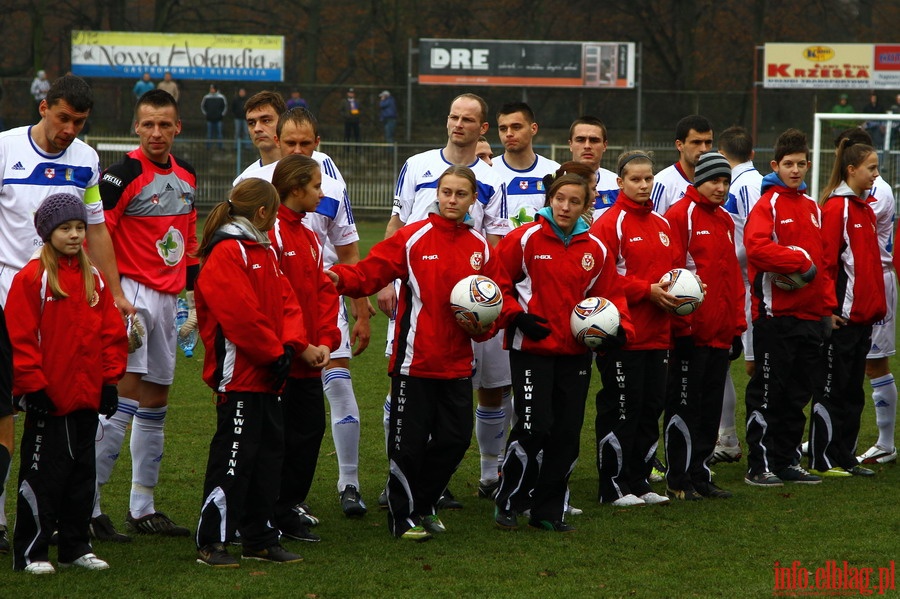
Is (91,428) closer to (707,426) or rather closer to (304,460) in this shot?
(304,460)

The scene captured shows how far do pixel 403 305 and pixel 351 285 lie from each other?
33cm

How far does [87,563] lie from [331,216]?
7.82ft

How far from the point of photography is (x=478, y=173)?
7.08m

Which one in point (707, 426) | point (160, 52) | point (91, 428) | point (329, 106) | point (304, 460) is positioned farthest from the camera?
point (329, 106)

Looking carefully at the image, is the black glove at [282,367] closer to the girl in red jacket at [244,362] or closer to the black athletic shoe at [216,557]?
the girl in red jacket at [244,362]

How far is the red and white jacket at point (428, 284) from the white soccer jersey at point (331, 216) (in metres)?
0.74

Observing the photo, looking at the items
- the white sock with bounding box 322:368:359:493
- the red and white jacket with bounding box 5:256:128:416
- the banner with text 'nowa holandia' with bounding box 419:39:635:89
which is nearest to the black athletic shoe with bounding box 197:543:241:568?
the red and white jacket with bounding box 5:256:128:416

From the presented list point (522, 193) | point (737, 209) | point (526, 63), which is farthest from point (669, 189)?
point (526, 63)

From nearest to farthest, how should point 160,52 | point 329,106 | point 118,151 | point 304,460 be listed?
point 304,460 → point 118,151 → point 160,52 → point 329,106

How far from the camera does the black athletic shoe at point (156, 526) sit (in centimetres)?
598

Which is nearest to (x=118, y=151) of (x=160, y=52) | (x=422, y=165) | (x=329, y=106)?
(x=160, y=52)

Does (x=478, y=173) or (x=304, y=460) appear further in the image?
(x=478, y=173)

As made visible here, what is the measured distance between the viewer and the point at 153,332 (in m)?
6.06

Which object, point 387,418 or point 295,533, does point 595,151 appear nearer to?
point 387,418
